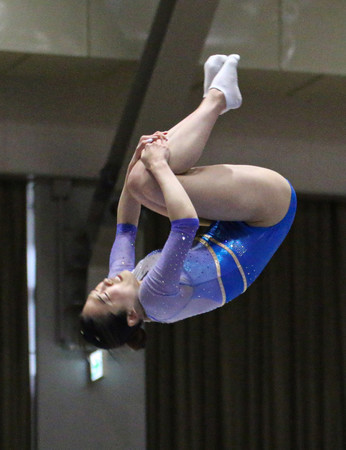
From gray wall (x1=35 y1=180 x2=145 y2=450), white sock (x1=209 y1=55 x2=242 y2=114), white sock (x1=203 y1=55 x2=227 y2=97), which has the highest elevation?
white sock (x1=203 y1=55 x2=227 y2=97)

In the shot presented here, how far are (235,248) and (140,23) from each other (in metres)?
2.83

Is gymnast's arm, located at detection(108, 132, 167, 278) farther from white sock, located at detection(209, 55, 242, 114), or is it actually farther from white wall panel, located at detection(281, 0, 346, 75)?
white wall panel, located at detection(281, 0, 346, 75)

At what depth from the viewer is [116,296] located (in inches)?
105

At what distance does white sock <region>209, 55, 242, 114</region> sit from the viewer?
271 centimetres

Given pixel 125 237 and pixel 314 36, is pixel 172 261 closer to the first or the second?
pixel 125 237

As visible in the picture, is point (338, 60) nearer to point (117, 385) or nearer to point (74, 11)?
point (74, 11)

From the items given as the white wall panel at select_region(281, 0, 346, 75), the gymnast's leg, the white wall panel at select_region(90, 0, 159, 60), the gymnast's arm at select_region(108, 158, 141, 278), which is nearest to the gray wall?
the white wall panel at select_region(90, 0, 159, 60)

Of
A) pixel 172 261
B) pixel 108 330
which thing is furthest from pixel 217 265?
pixel 108 330

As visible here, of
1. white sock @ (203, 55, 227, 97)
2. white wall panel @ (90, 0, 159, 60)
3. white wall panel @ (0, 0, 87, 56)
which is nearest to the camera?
white sock @ (203, 55, 227, 97)

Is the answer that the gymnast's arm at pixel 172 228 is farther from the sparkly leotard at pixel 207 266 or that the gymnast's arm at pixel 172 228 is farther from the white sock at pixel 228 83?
the white sock at pixel 228 83

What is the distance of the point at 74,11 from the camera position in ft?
16.8

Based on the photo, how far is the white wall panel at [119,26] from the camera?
5.14 metres

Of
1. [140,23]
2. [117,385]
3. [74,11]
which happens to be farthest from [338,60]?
[117,385]

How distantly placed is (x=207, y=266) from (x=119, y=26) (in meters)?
2.86
